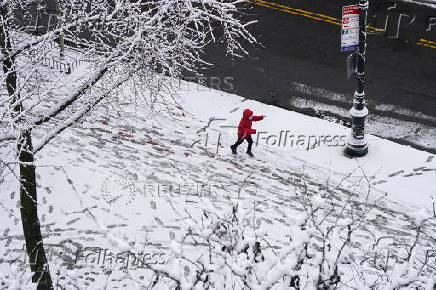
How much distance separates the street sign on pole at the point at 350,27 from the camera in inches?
423

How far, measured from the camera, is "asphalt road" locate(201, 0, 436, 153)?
549 inches

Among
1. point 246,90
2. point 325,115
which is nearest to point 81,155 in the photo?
Result: point 246,90

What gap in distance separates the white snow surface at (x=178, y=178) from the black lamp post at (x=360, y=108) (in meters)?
0.32

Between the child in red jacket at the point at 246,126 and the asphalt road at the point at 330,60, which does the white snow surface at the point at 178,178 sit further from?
the asphalt road at the point at 330,60

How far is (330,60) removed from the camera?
15.4 meters

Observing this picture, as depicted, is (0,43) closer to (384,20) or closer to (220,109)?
(220,109)

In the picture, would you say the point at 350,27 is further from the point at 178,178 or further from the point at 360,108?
the point at 178,178

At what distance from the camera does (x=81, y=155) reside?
472 inches

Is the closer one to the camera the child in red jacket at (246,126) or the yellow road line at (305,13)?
the child in red jacket at (246,126)

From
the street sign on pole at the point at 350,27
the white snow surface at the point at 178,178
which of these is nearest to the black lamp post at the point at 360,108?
the street sign on pole at the point at 350,27

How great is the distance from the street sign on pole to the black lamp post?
177 millimetres

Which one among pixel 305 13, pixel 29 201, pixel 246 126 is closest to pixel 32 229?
pixel 29 201

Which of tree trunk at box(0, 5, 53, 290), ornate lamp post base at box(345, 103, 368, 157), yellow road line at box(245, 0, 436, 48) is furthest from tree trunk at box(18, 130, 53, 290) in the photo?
yellow road line at box(245, 0, 436, 48)

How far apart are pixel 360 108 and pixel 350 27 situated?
1.77 m
